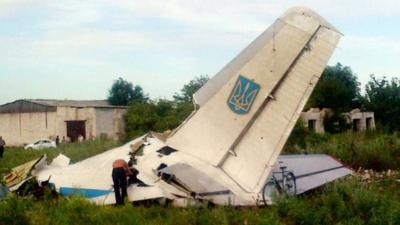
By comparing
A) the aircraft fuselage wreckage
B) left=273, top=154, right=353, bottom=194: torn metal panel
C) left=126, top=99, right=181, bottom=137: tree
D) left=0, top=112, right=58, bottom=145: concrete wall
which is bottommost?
left=0, top=112, right=58, bottom=145: concrete wall

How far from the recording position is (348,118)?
141ft

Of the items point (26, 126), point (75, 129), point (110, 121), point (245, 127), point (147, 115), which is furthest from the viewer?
point (26, 126)

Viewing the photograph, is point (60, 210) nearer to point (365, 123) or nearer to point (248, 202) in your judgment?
point (248, 202)

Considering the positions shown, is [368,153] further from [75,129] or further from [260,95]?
[75,129]

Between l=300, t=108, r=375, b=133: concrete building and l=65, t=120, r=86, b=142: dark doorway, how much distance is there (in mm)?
16597

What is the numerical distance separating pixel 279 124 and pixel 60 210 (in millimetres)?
3569

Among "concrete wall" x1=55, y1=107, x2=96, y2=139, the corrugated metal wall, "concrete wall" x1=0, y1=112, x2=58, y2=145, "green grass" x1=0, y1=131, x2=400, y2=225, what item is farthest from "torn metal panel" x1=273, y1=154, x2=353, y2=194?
the corrugated metal wall

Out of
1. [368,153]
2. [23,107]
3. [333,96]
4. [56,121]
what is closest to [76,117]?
[56,121]

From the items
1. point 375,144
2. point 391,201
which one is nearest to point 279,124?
point 391,201

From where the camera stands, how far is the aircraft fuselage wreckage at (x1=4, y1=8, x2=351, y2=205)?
8.65 m

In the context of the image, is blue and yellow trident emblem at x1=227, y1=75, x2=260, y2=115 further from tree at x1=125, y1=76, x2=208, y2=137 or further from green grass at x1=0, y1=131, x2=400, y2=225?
tree at x1=125, y1=76, x2=208, y2=137

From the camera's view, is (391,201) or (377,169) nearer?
(391,201)

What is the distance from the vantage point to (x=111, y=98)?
68.6m

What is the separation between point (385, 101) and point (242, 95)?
122ft
